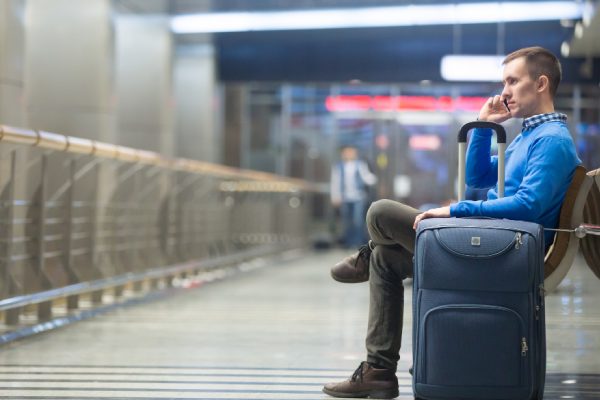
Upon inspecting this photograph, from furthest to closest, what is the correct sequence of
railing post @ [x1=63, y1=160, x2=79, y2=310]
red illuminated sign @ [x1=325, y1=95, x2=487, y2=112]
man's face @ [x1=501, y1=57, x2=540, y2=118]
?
red illuminated sign @ [x1=325, y1=95, x2=487, y2=112] → railing post @ [x1=63, y1=160, x2=79, y2=310] → man's face @ [x1=501, y1=57, x2=540, y2=118]

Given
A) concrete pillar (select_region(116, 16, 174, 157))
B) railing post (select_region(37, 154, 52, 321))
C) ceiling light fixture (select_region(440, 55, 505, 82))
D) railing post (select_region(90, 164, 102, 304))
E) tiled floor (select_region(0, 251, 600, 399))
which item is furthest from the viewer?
concrete pillar (select_region(116, 16, 174, 157))

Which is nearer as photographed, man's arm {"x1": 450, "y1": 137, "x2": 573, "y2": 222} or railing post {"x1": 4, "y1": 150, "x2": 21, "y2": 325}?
man's arm {"x1": 450, "y1": 137, "x2": 573, "y2": 222}

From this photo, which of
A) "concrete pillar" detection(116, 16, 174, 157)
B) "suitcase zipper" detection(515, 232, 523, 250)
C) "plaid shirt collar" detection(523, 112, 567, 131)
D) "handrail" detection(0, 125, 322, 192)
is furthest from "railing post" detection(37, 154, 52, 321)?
"concrete pillar" detection(116, 16, 174, 157)

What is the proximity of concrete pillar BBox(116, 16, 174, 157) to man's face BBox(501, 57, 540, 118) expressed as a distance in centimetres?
1384

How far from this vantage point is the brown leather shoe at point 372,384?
3820 millimetres

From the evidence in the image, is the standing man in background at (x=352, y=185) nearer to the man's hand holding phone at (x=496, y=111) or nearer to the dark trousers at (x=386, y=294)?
the man's hand holding phone at (x=496, y=111)

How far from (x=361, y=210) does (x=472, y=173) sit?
13624 mm

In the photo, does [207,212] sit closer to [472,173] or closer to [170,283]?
[170,283]

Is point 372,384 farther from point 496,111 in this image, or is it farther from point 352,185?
point 352,185

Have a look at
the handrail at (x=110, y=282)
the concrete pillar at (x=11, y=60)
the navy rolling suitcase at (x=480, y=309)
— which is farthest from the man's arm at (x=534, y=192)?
the concrete pillar at (x=11, y=60)

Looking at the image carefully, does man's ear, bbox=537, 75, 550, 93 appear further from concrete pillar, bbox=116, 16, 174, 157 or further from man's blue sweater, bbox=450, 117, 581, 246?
concrete pillar, bbox=116, 16, 174, 157

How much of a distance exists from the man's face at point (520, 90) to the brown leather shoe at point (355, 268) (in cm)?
68

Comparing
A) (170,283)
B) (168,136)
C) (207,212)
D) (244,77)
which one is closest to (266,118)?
(244,77)

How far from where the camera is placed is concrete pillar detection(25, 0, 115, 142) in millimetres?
11773
